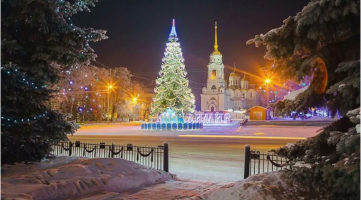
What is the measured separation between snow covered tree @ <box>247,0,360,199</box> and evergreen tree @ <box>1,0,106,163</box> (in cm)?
563

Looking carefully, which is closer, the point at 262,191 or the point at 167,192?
the point at 262,191

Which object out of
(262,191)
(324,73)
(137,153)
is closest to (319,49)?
(324,73)

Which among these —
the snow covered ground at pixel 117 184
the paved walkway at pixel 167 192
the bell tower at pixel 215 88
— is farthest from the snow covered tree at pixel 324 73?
the bell tower at pixel 215 88

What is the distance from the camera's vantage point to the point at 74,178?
8188 millimetres

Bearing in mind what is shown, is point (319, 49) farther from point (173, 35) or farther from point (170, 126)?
point (173, 35)

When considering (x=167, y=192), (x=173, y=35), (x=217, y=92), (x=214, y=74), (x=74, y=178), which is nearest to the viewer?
(x=167, y=192)

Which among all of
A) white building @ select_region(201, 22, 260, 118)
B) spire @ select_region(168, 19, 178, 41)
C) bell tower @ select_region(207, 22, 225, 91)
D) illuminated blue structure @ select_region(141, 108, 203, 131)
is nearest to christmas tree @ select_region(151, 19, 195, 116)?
spire @ select_region(168, 19, 178, 41)

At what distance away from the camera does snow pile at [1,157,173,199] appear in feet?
23.5

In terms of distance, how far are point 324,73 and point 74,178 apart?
20.3ft

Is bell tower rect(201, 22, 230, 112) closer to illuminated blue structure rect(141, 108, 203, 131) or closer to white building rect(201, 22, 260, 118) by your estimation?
white building rect(201, 22, 260, 118)

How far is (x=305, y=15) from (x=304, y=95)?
1.51m

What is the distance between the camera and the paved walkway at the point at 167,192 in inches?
293

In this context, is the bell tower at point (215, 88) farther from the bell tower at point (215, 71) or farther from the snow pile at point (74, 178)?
the snow pile at point (74, 178)

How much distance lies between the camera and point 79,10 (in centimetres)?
1062
